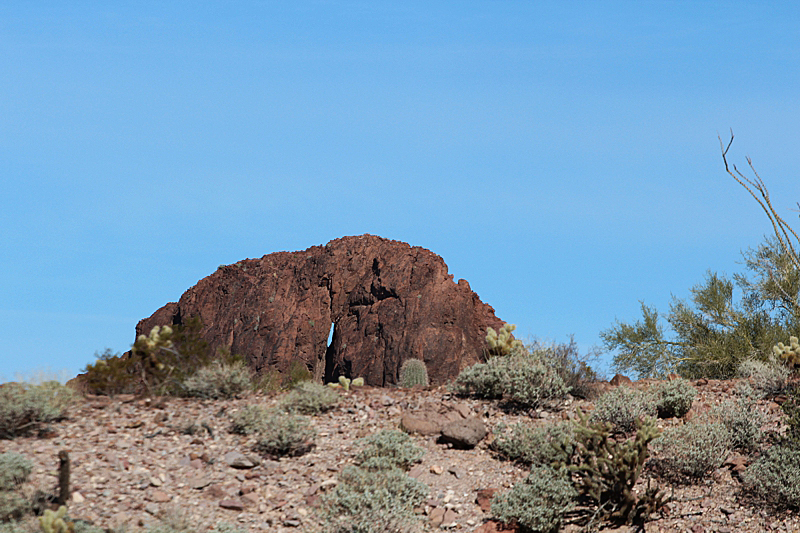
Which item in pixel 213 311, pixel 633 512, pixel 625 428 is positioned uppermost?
pixel 213 311

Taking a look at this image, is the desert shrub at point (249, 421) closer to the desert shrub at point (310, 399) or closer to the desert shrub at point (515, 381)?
the desert shrub at point (310, 399)

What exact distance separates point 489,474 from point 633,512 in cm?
176

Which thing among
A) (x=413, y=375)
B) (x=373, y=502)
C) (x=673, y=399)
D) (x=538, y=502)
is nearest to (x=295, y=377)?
(x=413, y=375)

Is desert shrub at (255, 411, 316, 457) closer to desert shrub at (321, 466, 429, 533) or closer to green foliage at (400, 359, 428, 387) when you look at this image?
desert shrub at (321, 466, 429, 533)

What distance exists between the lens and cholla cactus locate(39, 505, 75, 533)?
7.44 m

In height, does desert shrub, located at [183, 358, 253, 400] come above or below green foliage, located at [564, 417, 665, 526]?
Answer: above

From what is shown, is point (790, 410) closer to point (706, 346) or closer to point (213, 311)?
point (706, 346)

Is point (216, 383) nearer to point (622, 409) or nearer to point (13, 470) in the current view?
point (13, 470)

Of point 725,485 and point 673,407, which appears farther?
point 673,407

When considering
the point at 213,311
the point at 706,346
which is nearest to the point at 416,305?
the point at 213,311

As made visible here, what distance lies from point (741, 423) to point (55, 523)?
8.62 m

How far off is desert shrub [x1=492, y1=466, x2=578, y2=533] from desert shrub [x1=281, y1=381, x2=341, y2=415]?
10.4 feet

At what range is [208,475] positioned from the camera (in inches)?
363

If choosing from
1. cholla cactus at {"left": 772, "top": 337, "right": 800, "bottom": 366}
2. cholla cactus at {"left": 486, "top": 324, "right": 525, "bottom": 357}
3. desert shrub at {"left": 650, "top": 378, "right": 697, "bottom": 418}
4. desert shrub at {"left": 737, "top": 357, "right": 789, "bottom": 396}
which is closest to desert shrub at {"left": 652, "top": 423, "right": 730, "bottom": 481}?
desert shrub at {"left": 650, "top": 378, "right": 697, "bottom": 418}
